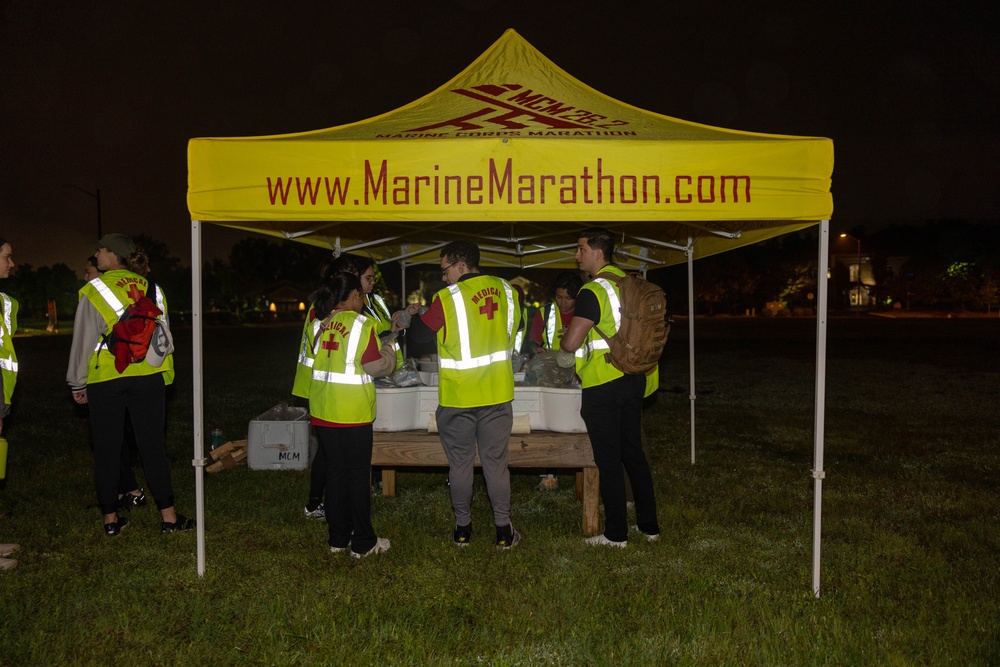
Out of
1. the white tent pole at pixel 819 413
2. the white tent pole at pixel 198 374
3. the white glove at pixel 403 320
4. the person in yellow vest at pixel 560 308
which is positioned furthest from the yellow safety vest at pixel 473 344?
the person in yellow vest at pixel 560 308

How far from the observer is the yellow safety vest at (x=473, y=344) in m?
4.00

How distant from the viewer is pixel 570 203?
11.8 ft

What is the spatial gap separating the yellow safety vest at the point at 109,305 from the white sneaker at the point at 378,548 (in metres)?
1.60

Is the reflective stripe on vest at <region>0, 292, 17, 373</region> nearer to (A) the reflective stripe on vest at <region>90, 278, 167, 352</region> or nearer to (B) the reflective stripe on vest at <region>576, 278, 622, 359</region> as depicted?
(A) the reflective stripe on vest at <region>90, 278, 167, 352</region>

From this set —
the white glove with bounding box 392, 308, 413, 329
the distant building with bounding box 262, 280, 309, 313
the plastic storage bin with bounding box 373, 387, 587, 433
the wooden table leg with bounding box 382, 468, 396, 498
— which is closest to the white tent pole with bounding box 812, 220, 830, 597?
the plastic storage bin with bounding box 373, 387, 587, 433

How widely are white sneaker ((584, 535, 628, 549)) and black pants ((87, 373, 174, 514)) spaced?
270 cm

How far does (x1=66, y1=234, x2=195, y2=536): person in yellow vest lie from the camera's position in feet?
13.8

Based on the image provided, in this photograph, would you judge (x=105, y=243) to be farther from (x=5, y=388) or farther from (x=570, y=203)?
(x=570, y=203)

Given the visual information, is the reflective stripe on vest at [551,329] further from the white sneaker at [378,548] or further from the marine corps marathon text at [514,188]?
the marine corps marathon text at [514,188]

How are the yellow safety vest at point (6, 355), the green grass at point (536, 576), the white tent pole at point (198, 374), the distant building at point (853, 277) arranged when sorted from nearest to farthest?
1. the green grass at point (536, 576)
2. the white tent pole at point (198, 374)
3. the yellow safety vest at point (6, 355)
4. the distant building at point (853, 277)

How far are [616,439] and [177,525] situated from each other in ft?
9.48

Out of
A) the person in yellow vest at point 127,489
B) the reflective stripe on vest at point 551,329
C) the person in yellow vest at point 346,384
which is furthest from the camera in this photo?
the reflective stripe on vest at point 551,329

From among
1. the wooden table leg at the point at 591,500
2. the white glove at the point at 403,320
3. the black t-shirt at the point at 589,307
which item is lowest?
the wooden table leg at the point at 591,500

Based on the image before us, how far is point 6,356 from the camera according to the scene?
414 cm
